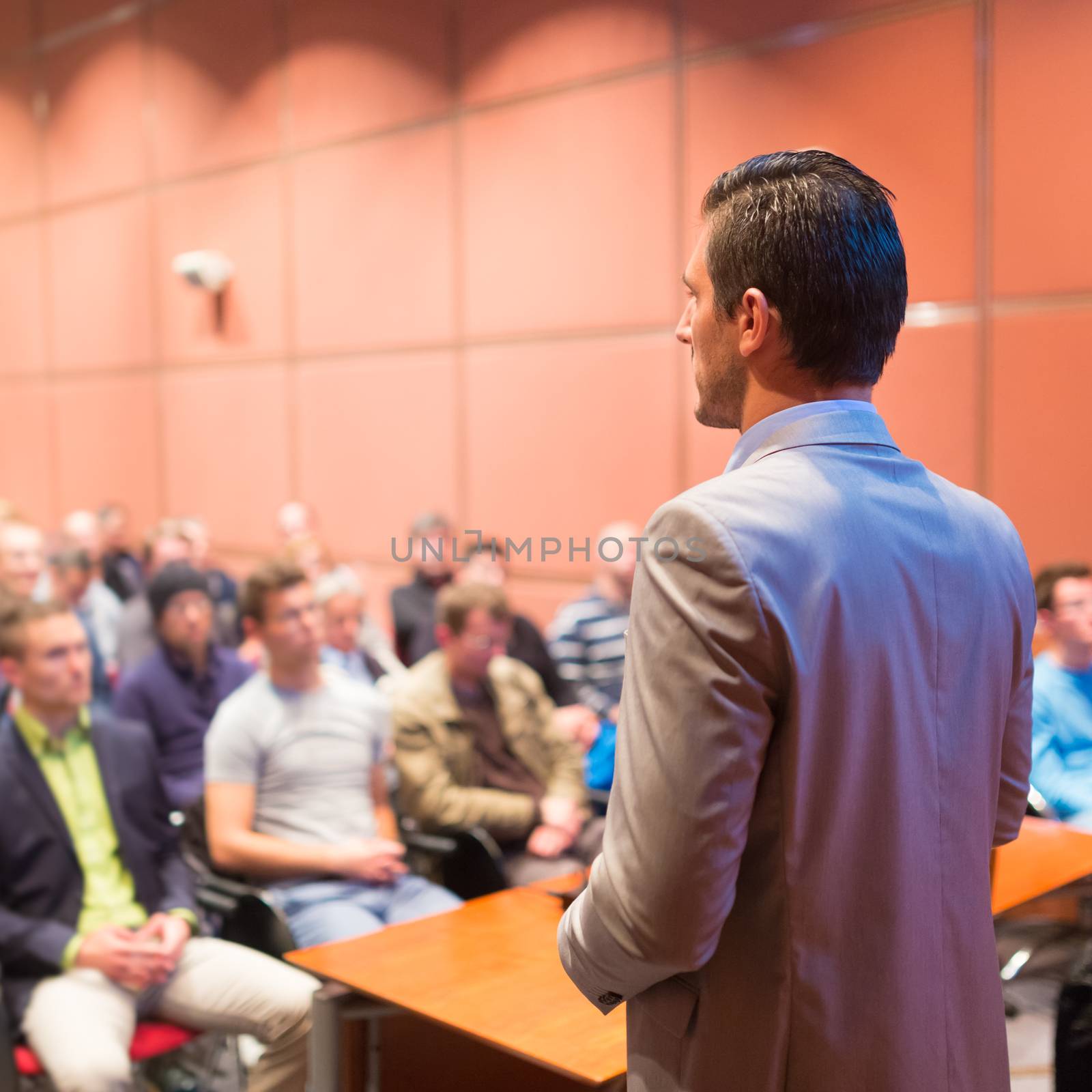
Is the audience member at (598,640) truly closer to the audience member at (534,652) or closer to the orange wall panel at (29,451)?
the audience member at (534,652)

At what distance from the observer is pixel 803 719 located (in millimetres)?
1004

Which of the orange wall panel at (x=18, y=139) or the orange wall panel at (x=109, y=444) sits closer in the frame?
the orange wall panel at (x=109, y=444)

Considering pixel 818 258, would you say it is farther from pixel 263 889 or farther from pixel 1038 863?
pixel 263 889

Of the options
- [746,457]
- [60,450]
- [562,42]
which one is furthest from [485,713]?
[60,450]

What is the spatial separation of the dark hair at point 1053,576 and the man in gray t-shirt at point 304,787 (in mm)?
1997

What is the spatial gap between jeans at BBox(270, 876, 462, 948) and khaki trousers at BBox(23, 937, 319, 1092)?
0.61 ft

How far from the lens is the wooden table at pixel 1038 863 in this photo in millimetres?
2371

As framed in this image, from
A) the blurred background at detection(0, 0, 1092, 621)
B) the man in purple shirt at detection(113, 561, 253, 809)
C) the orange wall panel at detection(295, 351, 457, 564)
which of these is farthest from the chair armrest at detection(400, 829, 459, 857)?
the orange wall panel at detection(295, 351, 457, 564)

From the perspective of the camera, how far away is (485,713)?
3.56m

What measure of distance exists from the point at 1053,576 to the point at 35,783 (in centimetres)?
289

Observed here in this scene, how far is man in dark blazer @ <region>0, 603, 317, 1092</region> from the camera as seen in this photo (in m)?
2.39

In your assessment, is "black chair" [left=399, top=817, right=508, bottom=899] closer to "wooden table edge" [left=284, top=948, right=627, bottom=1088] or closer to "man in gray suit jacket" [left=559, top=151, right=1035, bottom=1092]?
"wooden table edge" [left=284, top=948, right=627, bottom=1088]

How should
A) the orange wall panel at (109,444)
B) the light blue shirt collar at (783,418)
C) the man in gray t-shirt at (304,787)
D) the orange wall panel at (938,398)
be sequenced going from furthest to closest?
the orange wall panel at (109,444) < the orange wall panel at (938,398) < the man in gray t-shirt at (304,787) < the light blue shirt collar at (783,418)

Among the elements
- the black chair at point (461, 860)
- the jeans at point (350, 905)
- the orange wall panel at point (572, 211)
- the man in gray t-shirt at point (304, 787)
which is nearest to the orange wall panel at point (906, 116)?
the orange wall panel at point (572, 211)
